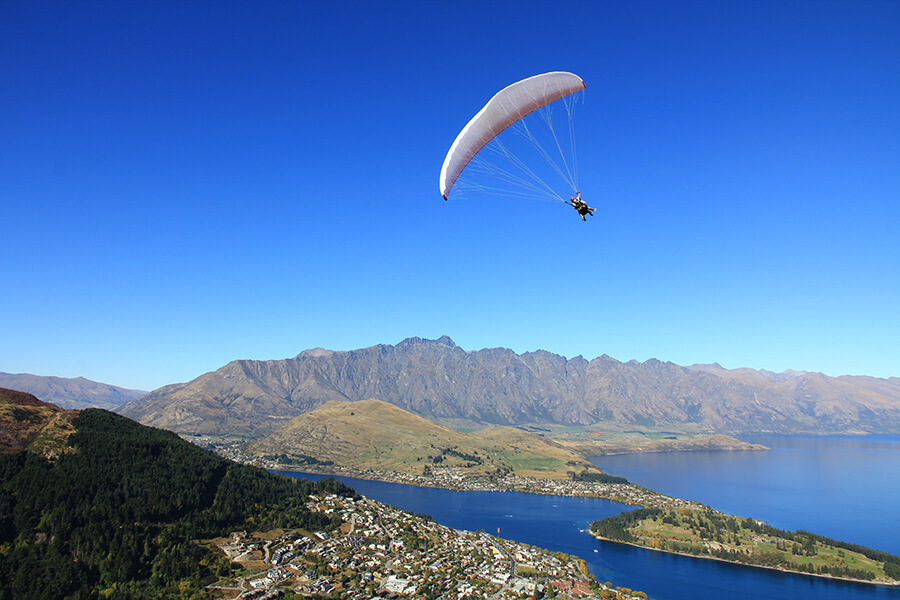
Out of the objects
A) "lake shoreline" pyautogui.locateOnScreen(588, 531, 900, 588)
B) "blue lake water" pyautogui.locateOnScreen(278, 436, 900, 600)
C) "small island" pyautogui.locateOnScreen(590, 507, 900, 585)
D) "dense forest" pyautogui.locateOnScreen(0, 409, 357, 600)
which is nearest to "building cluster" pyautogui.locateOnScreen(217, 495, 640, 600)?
"dense forest" pyautogui.locateOnScreen(0, 409, 357, 600)

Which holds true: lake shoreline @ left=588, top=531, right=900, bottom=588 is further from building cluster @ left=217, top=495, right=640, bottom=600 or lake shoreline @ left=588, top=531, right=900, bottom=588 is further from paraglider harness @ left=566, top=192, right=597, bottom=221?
paraglider harness @ left=566, top=192, right=597, bottom=221

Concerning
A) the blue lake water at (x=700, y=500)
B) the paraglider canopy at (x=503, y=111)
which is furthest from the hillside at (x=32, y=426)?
the blue lake water at (x=700, y=500)

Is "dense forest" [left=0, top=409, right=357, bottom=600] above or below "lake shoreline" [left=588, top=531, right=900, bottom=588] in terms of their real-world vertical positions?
above

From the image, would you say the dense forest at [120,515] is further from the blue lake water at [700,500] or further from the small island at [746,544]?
the small island at [746,544]

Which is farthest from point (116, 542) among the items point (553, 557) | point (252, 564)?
point (553, 557)

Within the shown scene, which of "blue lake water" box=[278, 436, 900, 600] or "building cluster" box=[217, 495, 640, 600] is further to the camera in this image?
"blue lake water" box=[278, 436, 900, 600]

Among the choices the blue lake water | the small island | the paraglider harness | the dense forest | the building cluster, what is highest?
the paraglider harness
